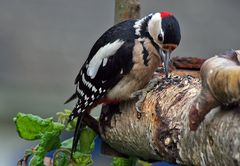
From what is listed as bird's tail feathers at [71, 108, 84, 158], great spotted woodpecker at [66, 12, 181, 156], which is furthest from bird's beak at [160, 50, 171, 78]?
bird's tail feathers at [71, 108, 84, 158]

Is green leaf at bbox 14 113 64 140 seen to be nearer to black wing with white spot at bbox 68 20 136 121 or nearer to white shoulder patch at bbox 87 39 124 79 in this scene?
black wing with white spot at bbox 68 20 136 121

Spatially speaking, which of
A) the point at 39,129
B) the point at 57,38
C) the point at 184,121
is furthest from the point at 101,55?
the point at 57,38

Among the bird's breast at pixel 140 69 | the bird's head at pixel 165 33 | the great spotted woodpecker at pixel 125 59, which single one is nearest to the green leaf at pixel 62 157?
the great spotted woodpecker at pixel 125 59

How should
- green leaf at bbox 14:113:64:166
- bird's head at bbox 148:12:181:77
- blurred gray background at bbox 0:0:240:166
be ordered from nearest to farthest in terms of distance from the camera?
1. green leaf at bbox 14:113:64:166
2. bird's head at bbox 148:12:181:77
3. blurred gray background at bbox 0:0:240:166

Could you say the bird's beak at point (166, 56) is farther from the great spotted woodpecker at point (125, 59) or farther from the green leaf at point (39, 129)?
the green leaf at point (39, 129)

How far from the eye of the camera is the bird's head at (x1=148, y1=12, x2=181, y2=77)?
296 cm

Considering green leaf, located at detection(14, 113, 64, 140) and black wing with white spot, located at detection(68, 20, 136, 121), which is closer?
green leaf, located at detection(14, 113, 64, 140)

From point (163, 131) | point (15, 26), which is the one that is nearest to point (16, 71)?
point (15, 26)

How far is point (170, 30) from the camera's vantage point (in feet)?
9.73

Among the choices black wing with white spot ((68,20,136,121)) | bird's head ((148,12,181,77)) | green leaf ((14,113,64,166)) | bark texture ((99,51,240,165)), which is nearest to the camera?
bark texture ((99,51,240,165))

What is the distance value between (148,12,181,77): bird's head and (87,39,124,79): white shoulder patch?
0.44ft

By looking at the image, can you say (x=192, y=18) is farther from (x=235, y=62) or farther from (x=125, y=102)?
(x=235, y=62)

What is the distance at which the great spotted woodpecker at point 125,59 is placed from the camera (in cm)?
302

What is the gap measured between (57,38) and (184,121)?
6.63m
